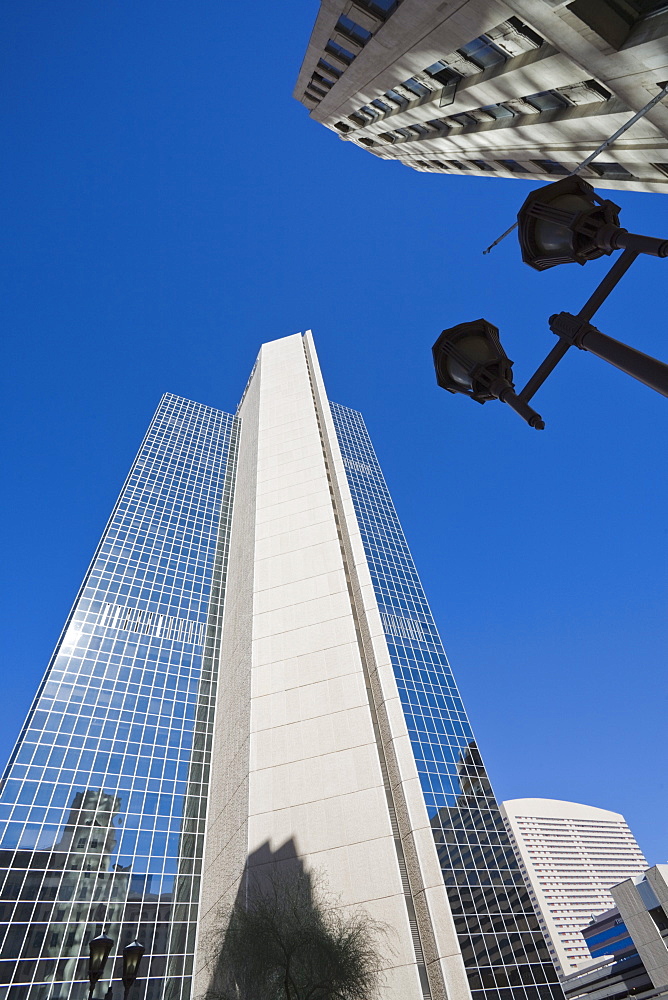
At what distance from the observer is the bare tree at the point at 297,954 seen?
25.4 meters

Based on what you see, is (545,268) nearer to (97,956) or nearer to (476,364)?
(476,364)

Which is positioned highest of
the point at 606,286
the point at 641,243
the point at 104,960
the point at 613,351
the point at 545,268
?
the point at 545,268

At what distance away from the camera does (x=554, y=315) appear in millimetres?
5859

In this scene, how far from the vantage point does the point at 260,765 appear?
131 ft

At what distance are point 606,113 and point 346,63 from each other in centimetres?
2196

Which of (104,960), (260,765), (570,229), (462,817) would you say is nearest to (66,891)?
(260,765)

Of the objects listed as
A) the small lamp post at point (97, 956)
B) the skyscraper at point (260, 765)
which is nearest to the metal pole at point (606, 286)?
the small lamp post at point (97, 956)

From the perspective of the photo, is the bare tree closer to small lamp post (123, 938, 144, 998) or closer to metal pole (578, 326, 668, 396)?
small lamp post (123, 938, 144, 998)

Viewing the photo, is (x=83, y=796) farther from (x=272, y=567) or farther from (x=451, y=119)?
(x=451, y=119)

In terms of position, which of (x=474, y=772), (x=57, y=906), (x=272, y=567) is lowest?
(x=57, y=906)

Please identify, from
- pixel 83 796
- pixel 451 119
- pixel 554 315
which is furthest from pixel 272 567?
pixel 554 315

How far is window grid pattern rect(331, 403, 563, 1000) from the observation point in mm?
32469

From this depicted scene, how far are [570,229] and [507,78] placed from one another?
73.1ft

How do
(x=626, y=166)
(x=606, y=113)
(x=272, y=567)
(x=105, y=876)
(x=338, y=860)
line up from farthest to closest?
1. (x=272, y=567)
2. (x=105, y=876)
3. (x=338, y=860)
4. (x=626, y=166)
5. (x=606, y=113)
